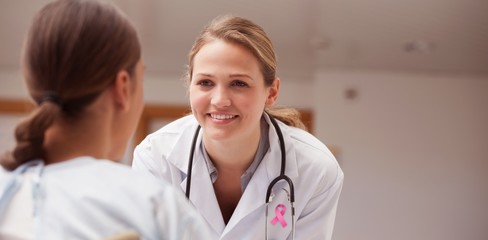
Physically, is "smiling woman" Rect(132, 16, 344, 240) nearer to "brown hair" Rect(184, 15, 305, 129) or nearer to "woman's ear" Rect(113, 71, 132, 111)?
"brown hair" Rect(184, 15, 305, 129)

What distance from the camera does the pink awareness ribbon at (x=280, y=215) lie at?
1628mm

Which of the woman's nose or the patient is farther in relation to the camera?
the woman's nose

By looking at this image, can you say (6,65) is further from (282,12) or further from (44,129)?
(44,129)

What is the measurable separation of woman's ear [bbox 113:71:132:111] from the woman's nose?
599 mm

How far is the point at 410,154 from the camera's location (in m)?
5.81

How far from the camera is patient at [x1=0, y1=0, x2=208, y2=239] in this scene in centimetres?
84

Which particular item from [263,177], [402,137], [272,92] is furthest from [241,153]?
[402,137]

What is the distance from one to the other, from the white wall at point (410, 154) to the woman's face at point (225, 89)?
14.3ft

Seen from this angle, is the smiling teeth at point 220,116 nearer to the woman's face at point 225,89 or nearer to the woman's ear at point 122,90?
the woman's face at point 225,89

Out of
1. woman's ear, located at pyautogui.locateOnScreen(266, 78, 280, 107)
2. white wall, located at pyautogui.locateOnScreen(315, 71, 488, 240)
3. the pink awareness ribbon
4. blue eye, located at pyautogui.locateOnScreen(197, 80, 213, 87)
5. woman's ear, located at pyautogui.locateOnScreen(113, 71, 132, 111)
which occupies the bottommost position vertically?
white wall, located at pyautogui.locateOnScreen(315, 71, 488, 240)

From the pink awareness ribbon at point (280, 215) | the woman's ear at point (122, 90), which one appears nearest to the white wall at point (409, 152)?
the pink awareness ribbon at point (280, 215)

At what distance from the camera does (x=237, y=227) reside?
165cm

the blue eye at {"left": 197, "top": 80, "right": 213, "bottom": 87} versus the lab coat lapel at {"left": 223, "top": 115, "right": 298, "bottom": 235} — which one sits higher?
the blue eye at {"left": 197, "top": 80, "right": 213, "bottom": 87}

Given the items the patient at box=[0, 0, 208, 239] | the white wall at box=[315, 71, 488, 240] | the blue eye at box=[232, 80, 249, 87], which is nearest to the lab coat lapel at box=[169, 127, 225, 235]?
the blue eye at box=[232, 80, 249, 87]
